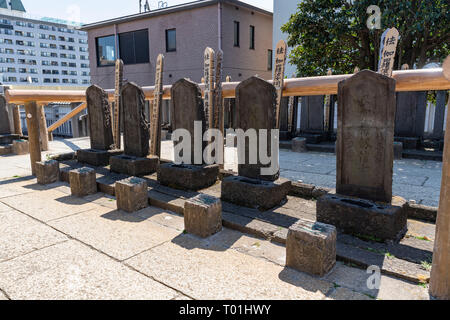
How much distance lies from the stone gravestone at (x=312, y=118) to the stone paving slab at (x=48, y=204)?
7.87 m

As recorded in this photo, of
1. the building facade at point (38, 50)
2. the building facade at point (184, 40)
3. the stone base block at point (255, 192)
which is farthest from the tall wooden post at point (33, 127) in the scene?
the building facade at point (38, 50)

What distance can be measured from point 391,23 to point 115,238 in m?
8.15

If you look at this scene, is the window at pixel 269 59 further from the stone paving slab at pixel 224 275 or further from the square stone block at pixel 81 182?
the stone paving slab at pixel 224 275

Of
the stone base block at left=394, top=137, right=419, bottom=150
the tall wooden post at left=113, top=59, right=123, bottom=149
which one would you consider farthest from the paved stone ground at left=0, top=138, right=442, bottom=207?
the tall wooden post at left=113, top=59, right=123, bottom=149

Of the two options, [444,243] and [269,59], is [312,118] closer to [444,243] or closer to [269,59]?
[444,243]

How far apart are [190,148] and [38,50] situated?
70.5 meters

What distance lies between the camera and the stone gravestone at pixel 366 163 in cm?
331

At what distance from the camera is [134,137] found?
249 inches

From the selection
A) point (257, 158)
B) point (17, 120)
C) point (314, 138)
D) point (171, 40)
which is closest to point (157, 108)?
point (257, 158)

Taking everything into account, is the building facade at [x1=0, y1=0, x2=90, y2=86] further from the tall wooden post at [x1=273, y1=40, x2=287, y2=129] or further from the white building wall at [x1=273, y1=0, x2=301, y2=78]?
the tall wooden post at [x1=273, y1=40, x2=287, y2=129]

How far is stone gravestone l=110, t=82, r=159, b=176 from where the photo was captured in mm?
6129

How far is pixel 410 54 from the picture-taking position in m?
9.20
